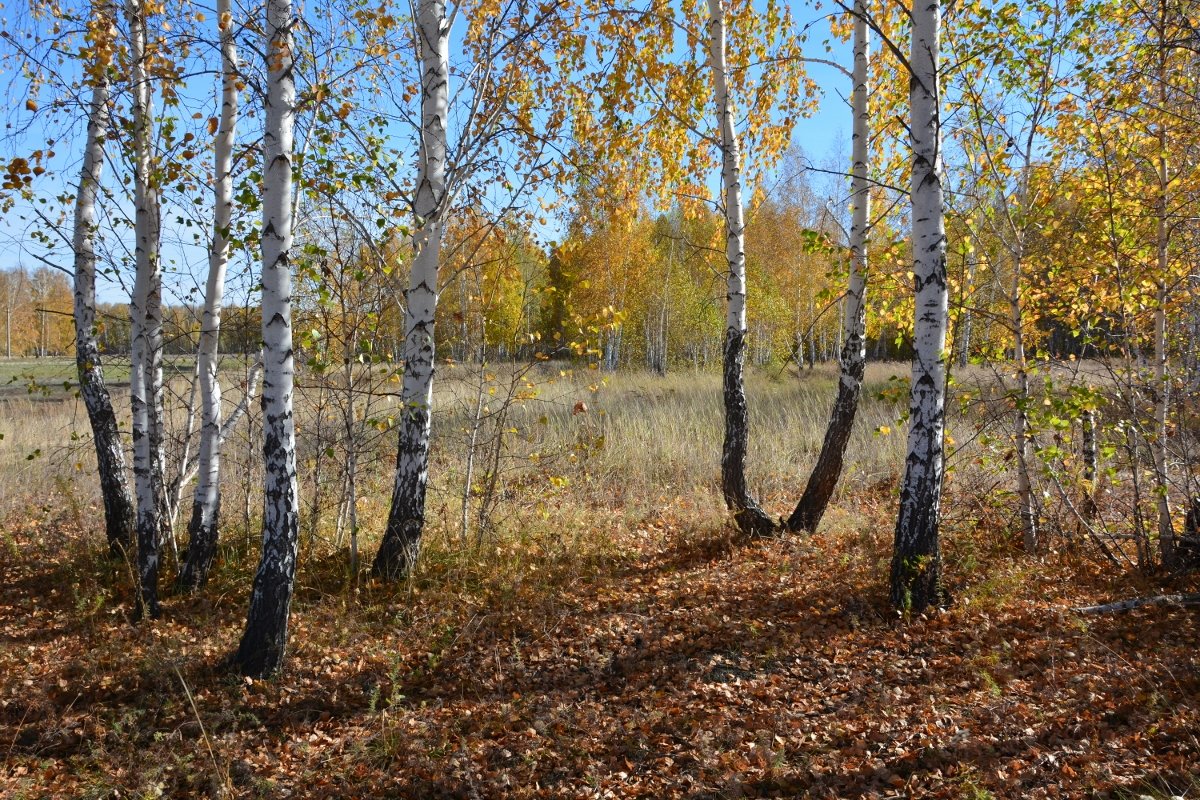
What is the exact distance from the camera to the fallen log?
432cm

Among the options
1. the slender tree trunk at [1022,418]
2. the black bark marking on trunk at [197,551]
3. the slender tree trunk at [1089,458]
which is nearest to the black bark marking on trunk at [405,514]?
the black bark marking on trunk at [197,551]

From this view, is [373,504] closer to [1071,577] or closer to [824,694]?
[824,694]

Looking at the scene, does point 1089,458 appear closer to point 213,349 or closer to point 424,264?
point 424,264

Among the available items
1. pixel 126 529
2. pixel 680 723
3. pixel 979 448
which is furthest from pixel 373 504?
pixel 979 448

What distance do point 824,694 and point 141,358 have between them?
17.3ft

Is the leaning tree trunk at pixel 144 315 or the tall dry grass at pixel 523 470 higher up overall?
the leaning tree trunk at pixel 144 315

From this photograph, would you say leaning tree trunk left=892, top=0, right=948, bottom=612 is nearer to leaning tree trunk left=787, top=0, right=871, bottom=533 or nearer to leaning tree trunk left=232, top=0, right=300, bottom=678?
leaning tree trunk left=787, top=0, right=871, bottom=533

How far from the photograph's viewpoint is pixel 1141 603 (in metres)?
4.34

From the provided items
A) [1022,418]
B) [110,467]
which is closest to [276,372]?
[110,467]

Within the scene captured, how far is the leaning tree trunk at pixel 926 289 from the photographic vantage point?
4105mm

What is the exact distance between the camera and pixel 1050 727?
3225 mm

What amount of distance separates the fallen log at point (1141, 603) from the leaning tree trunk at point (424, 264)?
16.4 feet

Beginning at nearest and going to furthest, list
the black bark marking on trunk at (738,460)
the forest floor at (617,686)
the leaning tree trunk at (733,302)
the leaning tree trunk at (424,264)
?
the forest floor at (617,686) → the leaning tree trunk at (424,264) → the leaning tree trunk at (733,302) → the black bark marking on trunk at (738,460)

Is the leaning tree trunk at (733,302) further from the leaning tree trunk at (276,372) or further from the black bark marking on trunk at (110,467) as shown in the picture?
the black bark marking on trunk at (110,467)
